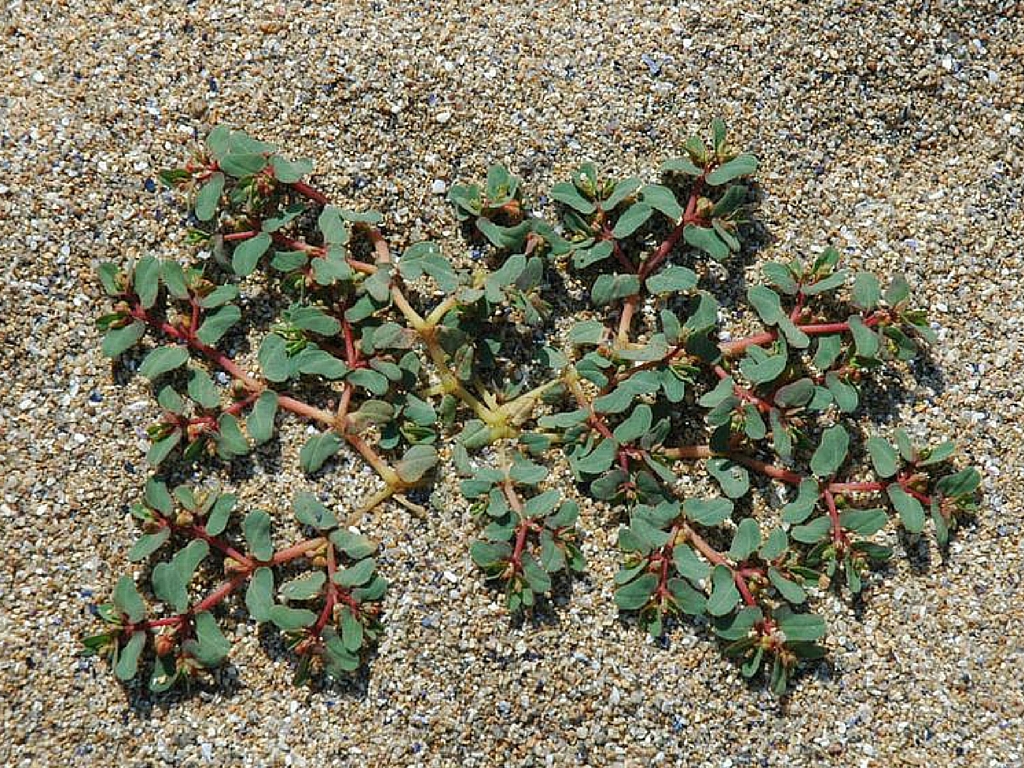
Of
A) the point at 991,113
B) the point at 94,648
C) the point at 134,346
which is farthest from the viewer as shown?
the point at 991,113

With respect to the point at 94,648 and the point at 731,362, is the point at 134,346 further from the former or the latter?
the point at 731,362

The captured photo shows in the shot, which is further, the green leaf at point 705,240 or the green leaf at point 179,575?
the green leaf at point 705,240

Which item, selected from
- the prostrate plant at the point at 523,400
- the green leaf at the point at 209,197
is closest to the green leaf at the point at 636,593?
the prostrate plant at the point at 523,400

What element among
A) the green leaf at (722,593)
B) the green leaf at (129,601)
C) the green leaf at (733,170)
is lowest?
the green leaf at (129,601)

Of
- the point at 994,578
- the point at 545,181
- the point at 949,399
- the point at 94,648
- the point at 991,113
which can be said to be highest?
the point at 991,113

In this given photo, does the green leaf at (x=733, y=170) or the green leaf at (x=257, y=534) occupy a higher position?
the green leaf at (x=733, y=170)

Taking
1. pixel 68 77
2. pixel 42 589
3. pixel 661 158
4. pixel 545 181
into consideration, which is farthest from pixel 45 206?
pixel 661 158

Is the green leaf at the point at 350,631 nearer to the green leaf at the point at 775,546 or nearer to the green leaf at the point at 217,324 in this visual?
the green leaf at the point at 217,324
